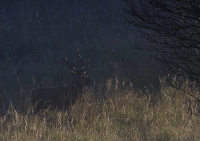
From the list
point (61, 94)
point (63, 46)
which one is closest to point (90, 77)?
point (61, 94)

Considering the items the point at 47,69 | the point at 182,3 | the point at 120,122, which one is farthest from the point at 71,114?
the point at 47,69


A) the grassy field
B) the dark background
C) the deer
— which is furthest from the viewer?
the dark background

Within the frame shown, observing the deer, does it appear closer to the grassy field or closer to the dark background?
the grassy field

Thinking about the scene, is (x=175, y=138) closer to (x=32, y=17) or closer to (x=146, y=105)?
(x=146, y=105)

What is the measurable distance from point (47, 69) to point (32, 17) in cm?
725

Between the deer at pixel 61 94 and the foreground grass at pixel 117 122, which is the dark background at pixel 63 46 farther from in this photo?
the foreground grass at pixel 117 122

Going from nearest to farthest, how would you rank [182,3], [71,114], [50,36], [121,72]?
[182,3], [71,114], [121,72], [50,36]

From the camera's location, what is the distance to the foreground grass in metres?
7.58

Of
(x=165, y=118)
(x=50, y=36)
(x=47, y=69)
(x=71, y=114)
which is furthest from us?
(x=50, y=36)

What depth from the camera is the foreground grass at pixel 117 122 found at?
7.58 m

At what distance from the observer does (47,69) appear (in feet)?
51.2

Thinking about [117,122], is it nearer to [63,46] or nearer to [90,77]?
[90,77]

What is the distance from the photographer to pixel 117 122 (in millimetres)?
9047

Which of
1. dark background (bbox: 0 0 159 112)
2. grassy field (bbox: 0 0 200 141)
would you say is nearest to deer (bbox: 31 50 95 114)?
grassy field (bbox: 0 0 200 141)
